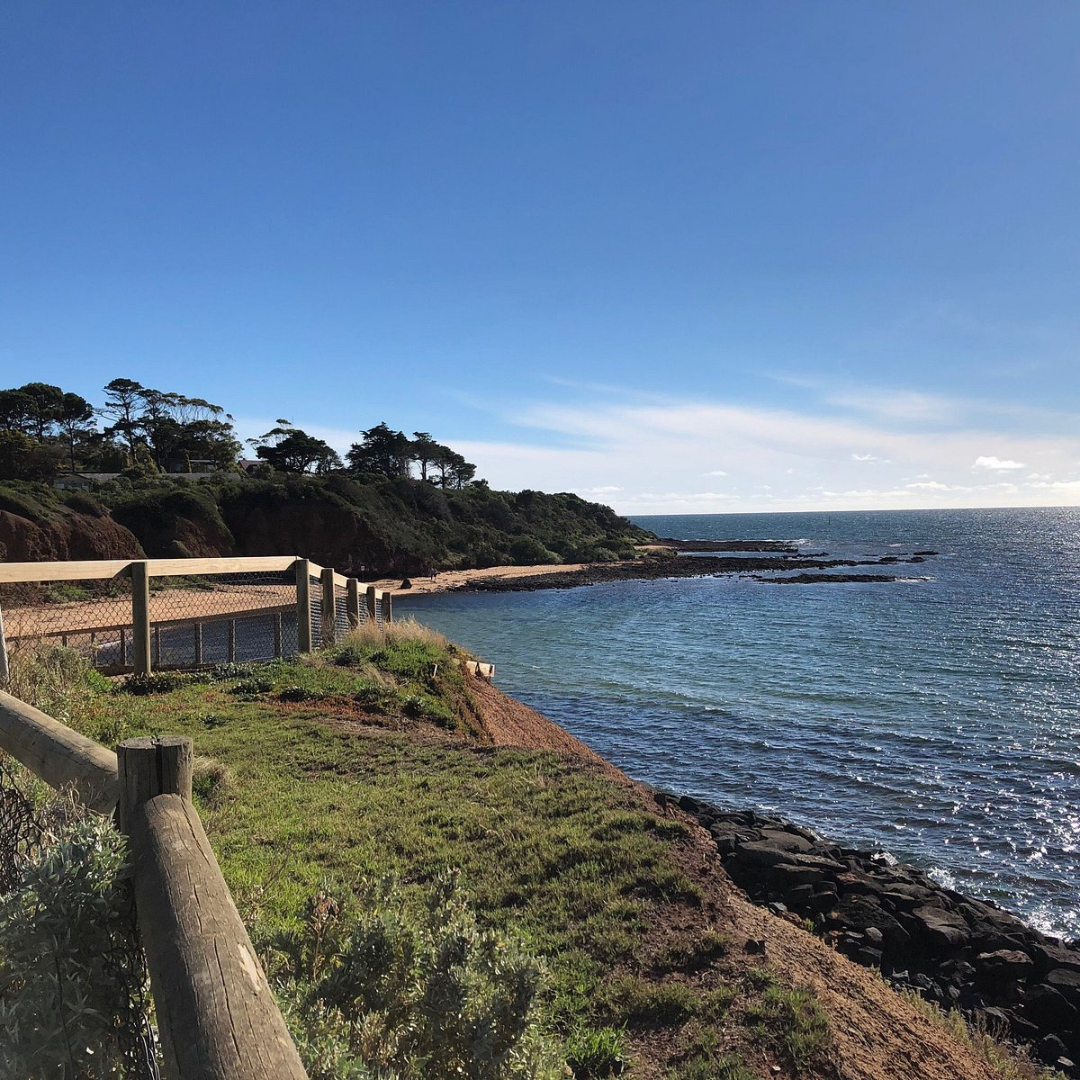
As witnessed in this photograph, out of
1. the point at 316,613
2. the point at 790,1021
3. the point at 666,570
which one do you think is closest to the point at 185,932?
the point at 790,1021

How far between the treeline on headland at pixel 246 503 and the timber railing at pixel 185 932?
107ft

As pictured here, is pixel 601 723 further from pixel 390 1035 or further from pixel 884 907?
pixel 390 1035

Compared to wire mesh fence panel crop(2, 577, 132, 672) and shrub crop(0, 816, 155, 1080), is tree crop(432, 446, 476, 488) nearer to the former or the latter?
wire mesh fence panel crop(2, 577, 132, 672)

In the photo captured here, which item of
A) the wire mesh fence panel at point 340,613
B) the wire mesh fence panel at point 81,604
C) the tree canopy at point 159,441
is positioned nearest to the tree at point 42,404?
the tree canopy at point 159,441

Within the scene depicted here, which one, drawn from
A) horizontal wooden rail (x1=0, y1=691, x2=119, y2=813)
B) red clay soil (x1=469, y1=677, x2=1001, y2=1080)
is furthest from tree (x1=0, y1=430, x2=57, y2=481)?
red clay soil (x1=469, y1=677, x2=1001, y2=1080)

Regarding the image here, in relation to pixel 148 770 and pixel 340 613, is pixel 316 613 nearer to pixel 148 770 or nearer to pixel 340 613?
pixel 340 613

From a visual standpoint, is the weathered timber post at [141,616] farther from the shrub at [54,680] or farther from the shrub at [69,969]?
the shrub at [69,969]

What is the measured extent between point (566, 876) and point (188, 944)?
3.91 m

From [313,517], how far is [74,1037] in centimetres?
4717

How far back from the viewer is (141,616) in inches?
377

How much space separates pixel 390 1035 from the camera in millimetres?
2582

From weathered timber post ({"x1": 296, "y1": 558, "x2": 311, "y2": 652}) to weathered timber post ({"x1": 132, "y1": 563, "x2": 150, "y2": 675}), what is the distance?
236cm

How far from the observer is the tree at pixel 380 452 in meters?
85.6

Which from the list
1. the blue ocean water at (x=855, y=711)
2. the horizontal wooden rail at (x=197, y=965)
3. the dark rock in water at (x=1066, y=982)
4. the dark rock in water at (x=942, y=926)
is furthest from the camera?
the blue ocean water at (x=855, y=711)
